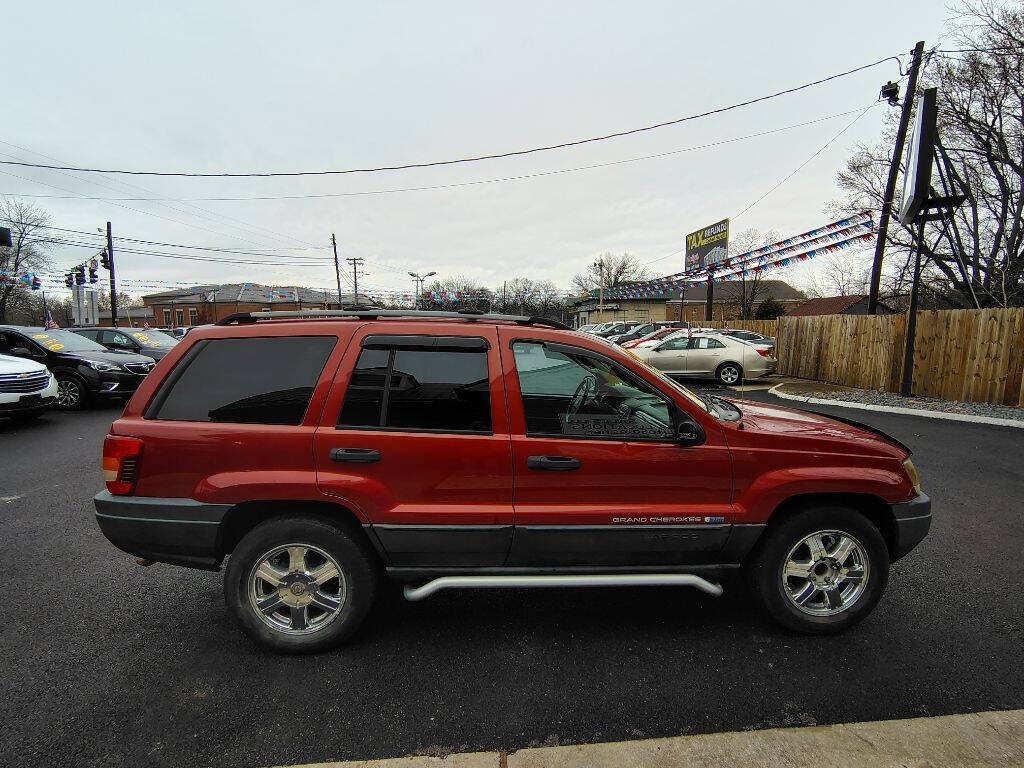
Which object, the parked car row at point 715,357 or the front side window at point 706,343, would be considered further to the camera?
the front side window at point 706,343

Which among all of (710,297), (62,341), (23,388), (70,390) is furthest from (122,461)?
(710,297)

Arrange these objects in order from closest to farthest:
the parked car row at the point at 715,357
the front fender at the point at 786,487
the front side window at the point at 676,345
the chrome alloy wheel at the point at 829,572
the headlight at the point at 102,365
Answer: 1. the front fender at the point at 786,487
2. the chrome alloy wheel at the point at 829,572
3. the headlight at the point at 102,365
4. the parked car row at the point at 715,357
5. the front side window at the point at 676,345

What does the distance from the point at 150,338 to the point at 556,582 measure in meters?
15.4

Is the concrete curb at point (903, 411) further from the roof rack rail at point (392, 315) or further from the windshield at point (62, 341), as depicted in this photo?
the windshield at point (62, 341)

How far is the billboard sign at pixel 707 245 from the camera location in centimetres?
3441

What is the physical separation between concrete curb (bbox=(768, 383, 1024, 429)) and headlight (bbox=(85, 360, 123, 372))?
Answer: 46.3ft

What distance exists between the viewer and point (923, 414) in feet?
29.8

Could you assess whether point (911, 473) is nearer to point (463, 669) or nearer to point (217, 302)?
point (463, 669)

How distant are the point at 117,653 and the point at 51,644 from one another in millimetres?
401

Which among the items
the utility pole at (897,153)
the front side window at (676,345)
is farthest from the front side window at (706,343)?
the utility pole at (897,153)

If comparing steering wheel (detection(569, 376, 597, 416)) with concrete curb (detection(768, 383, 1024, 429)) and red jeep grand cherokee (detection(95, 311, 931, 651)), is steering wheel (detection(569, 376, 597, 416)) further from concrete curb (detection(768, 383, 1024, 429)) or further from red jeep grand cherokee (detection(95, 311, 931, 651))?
concrete curb (detection(768, 383, 1024, 429))

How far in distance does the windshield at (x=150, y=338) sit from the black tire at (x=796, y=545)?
14.3 meters

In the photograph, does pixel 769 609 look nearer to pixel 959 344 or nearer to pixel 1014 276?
pixel 959 344

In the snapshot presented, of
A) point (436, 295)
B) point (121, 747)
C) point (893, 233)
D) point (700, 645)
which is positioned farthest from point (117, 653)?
point (436, 295)
